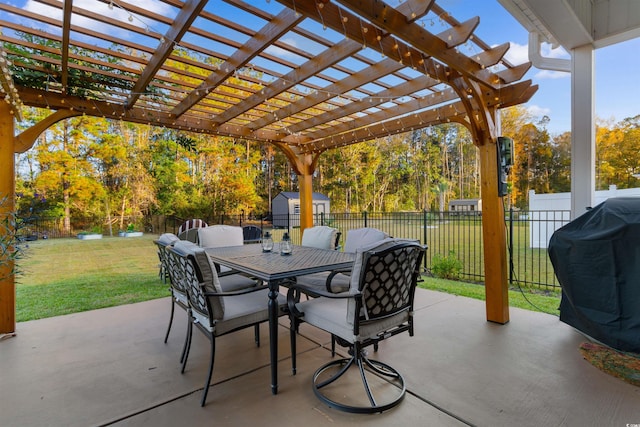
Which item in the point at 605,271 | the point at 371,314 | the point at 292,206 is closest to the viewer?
the point at 371,314

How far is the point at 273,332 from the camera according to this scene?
7.12 feet

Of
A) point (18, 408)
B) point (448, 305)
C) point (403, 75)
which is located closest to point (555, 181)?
point (448, 305)

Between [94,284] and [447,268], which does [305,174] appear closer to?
[447,268]

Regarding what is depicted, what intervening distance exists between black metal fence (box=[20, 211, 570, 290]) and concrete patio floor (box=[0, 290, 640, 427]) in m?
2.87

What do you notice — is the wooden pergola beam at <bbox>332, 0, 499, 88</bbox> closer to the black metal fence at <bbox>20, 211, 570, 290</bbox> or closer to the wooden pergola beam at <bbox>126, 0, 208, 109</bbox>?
the wooden pergola beam at <bbox>126, 0, 208, 109</bbox>

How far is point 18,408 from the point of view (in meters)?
2.00

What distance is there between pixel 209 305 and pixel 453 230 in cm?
684

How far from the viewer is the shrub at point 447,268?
579cm

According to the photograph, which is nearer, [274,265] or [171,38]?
[171,38]

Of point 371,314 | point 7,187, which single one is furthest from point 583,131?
point 7,187

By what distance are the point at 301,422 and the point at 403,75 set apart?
323 centimetres

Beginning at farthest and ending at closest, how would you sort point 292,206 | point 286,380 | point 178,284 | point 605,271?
point 292,206, point 178,284, point 605,271, point 286,380

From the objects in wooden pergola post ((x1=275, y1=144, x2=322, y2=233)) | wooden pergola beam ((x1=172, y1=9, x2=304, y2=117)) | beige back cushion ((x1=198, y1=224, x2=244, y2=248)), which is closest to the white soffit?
wooden pergola beam ((x1=172, y1=9, x2=304, y2=117))

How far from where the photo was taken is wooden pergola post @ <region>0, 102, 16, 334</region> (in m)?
3.13
